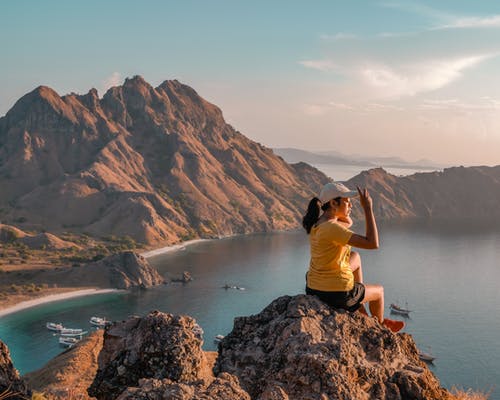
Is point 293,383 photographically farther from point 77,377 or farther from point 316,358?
point 77,377

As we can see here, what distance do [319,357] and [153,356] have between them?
2.14 meters

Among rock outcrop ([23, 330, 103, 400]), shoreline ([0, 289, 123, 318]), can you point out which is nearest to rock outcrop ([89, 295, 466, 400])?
rock outcrop ([23, 330, 103, 400])

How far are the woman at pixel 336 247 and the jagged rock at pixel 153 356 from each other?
1.96m

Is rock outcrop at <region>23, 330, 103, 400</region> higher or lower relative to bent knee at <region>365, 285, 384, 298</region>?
lower

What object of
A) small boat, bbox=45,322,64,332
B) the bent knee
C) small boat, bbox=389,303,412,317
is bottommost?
small boat, bbox=45,322,64,332

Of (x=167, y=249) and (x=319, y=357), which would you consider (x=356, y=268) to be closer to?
(x=319, y=357)

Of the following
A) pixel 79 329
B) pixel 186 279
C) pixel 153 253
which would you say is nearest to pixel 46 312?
pixel 79 329

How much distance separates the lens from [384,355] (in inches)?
273

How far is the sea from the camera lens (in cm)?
7038

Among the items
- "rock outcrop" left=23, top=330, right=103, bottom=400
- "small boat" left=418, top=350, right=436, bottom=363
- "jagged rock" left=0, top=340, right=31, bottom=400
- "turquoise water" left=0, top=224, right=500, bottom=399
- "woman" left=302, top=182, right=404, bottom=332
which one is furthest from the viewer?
"turquoise water" left=0, top=224, right=500, bottom=399

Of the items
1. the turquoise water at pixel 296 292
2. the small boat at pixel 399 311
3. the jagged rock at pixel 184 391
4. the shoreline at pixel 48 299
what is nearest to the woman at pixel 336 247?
the jagged rock at pixel 184 391

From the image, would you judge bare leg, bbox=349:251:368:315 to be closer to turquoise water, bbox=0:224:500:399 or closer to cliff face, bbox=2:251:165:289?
turquoise water, bbox=0:224:500:399

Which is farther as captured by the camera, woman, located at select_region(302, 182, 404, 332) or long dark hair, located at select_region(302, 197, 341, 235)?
long dark hair, located at select_region(302, 197, 341, 235)

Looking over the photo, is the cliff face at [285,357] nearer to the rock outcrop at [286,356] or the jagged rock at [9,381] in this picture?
the rock outcrop at [286,356]
